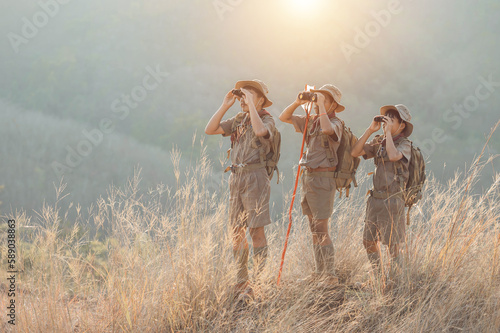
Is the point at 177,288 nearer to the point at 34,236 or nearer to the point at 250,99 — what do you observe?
the point at 34,236

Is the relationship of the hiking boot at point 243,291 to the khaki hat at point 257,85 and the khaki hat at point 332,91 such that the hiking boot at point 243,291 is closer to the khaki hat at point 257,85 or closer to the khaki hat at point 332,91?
the khaki hat at point 257,85

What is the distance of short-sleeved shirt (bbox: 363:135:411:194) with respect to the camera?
413 centimetres

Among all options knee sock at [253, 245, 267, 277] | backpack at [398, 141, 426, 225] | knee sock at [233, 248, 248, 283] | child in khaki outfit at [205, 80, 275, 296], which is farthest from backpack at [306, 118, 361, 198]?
knee sock at [233, 248, 248, 283]

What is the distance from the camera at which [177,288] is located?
345 cm

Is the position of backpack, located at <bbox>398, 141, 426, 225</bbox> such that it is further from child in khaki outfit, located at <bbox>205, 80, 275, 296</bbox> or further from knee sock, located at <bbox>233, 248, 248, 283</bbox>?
knee sock, located at <bbox>233, 248, 248, 283</bbox>

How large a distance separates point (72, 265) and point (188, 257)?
893 mm

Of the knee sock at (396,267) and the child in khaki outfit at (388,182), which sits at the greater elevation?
the child in khaki outfit at (388,182)

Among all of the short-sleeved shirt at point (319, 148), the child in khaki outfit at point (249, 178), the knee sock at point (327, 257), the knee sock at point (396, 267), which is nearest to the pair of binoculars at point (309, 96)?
the short-sleeved shirt at point (319, 148)

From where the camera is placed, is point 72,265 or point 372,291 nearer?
point 72,265

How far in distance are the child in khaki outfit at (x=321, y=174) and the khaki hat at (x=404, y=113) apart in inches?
18.1

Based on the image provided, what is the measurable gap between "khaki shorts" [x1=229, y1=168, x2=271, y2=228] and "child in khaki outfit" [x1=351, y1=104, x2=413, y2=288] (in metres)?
0.92

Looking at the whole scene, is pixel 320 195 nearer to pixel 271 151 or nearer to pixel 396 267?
pixel 271 151

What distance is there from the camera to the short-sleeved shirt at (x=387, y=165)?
413cm

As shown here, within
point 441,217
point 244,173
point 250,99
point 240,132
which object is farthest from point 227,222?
point 441,217
